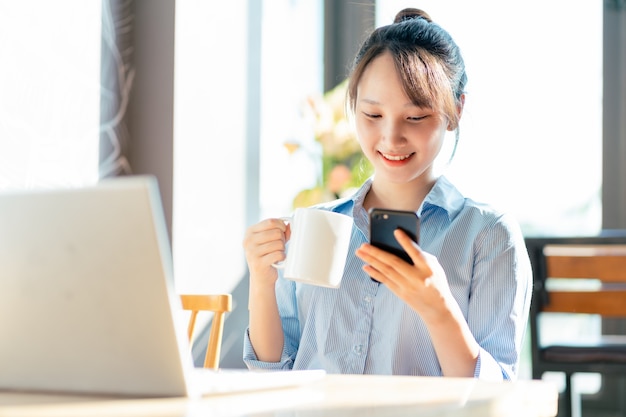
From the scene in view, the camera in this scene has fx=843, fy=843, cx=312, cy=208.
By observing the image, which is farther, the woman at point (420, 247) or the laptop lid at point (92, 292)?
the woman at point (420, 247)

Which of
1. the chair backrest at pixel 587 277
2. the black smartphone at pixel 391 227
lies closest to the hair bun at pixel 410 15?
the black smartphone at pixel 391 227

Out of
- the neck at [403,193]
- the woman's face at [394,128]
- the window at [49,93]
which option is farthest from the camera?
the window at [49,93]

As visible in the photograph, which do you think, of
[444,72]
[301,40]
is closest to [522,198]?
[301,40]

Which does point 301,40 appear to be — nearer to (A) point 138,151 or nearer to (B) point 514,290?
(A) point 138,151

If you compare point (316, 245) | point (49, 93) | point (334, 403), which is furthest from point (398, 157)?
point (49, 93)

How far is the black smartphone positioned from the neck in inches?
19.2

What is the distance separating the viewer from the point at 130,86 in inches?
102

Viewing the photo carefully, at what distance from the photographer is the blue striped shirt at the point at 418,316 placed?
127 cm

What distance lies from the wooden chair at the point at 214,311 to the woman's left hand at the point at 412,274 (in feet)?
1.57

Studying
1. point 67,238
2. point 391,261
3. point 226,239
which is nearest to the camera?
point 67,238

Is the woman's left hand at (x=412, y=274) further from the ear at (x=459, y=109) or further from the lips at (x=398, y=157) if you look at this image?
the ear at (x=459, y=109)

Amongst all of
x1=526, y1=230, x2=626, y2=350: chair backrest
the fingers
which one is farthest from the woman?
x1=526, y1=230, x2=626, y2=350: chair backrest

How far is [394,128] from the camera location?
136 centimetres

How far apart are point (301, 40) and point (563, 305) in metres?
1.57
